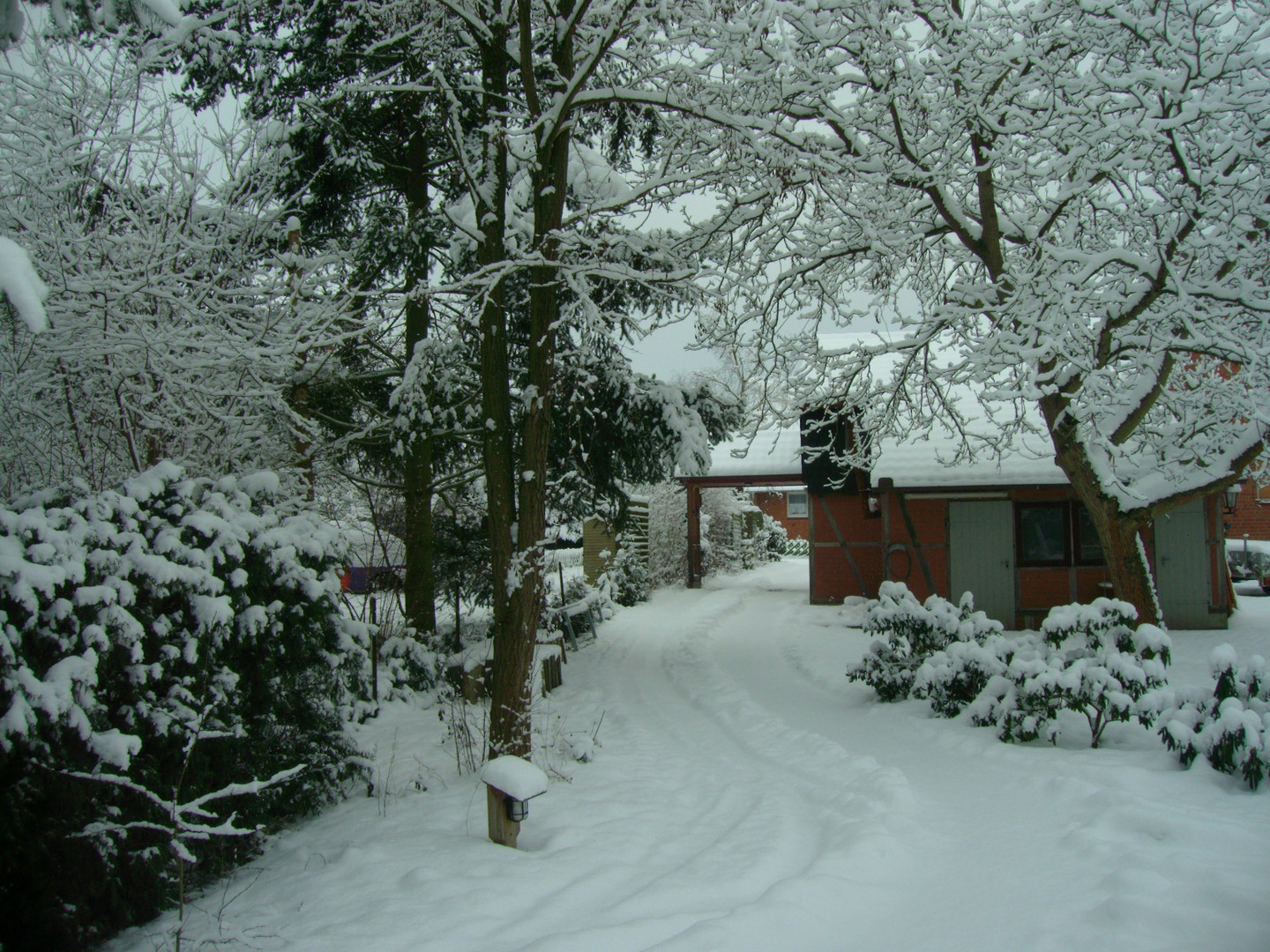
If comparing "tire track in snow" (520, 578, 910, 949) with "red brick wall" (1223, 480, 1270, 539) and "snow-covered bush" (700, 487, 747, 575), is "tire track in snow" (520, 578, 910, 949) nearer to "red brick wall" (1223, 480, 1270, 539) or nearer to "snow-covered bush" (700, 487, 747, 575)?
"snow-covered bush" (700, 487, 747, 575)

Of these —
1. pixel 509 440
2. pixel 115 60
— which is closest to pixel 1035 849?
pixel 509 440

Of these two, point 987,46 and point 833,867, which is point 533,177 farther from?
point 987,46

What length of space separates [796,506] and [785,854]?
34.4 metres

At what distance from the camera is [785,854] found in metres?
4.34

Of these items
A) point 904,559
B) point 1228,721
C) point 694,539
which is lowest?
point 1228,721

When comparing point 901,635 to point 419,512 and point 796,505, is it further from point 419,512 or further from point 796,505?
point 796,505

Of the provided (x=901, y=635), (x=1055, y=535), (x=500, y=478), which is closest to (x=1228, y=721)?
(x=901, y=635)

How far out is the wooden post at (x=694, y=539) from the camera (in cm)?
2070

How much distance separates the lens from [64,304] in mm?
4598

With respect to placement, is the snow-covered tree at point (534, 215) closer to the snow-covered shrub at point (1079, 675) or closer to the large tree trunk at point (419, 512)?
the large tree trunk at point (419, 512)

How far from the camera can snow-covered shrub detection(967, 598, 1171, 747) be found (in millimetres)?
5730

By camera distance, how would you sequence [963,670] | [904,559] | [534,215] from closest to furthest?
[534,215] → [963,670] → [904,559]

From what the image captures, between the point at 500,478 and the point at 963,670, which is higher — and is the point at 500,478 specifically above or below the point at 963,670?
above

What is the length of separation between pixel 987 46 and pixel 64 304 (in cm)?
863
